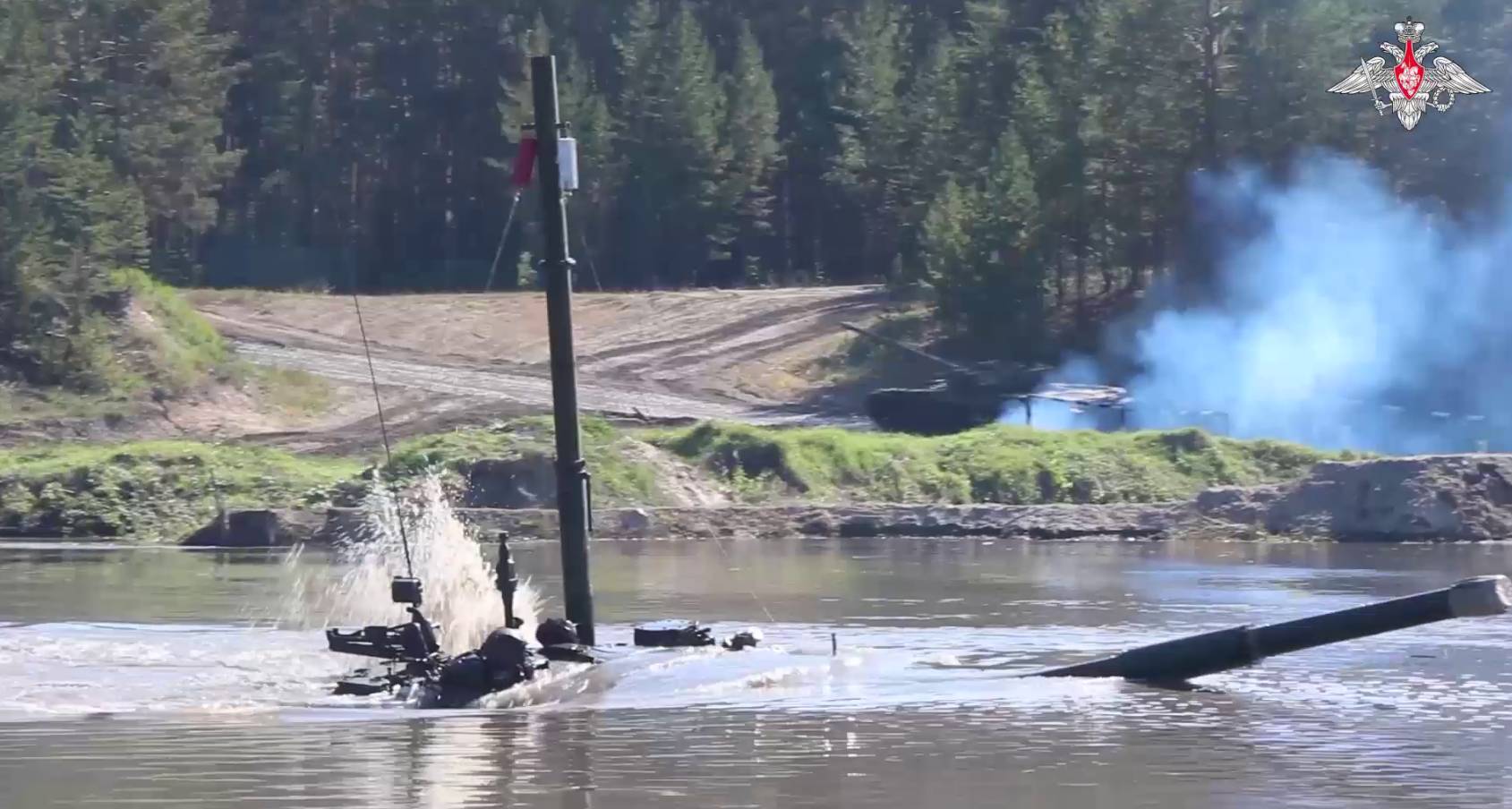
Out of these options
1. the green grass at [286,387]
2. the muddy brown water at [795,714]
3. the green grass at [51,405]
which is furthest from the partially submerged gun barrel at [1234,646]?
the green grass at [286,387]

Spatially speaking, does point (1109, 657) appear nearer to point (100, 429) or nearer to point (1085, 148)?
point (100, 429)

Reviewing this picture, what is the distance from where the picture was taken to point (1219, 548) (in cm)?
3869

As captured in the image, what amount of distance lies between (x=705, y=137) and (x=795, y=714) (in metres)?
63.2

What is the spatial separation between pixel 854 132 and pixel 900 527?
45.5 metres

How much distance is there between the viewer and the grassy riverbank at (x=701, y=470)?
41.8 m

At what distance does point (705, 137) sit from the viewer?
81.3 m

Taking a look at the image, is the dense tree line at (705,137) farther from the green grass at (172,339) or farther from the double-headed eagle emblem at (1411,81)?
the green grass at (172,339)

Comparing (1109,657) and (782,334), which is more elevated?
(782,334)

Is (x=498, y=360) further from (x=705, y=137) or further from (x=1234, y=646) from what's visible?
(x=1234, y=646)

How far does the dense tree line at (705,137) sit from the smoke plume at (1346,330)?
1.86 metres

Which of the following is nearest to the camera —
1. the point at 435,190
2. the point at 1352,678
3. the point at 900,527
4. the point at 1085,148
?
the point at 1352,678

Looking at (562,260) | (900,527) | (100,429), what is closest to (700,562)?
(900,527)

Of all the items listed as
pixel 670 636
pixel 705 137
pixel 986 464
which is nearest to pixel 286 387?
pixel 705 137

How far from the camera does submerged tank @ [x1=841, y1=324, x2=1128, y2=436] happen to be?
52.2 metres
